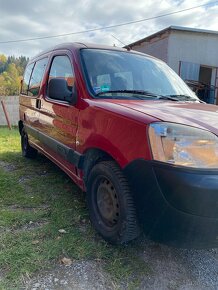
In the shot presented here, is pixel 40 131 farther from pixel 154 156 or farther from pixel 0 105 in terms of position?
pixel 0 105

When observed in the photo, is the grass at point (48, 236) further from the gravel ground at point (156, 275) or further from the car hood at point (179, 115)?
the car hood at point (179, 115)

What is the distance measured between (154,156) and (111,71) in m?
1.51

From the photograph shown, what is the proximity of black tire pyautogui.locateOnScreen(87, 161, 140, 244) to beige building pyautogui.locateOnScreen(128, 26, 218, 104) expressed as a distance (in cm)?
1276

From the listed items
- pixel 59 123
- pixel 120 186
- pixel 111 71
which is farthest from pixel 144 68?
pixel 120 186

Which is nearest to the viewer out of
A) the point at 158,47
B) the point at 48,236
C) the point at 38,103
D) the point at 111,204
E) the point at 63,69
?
the point at 111,204

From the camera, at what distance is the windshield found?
299 centimetres

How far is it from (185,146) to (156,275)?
1.08 meters

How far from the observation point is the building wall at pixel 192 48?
1410 cm

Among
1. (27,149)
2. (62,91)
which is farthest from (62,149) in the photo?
(27,149)

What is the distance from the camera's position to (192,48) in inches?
576

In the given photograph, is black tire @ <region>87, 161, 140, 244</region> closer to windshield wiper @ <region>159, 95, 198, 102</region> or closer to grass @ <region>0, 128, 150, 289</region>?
grass @ <region>0, 128, 150, 289</region>

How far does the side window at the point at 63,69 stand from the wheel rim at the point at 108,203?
117 centimetres

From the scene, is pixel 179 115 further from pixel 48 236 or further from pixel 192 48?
pixel 192 48

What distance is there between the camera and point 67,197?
372 cm
